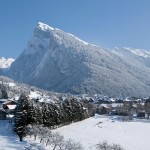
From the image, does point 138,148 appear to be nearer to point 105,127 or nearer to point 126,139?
point 126,139

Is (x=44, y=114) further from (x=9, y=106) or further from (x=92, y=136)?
(x=9, y=106)

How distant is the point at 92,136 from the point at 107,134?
24.4 feet

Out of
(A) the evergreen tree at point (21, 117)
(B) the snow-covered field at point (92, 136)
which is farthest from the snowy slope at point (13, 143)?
(A) the evergreen tree at point (21, 117)

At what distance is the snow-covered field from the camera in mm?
87875

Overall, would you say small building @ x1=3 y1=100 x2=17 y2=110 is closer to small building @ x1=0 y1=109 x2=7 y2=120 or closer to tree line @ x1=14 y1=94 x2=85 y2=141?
small building @ x1=0 y1=109 x2=7 y2=120

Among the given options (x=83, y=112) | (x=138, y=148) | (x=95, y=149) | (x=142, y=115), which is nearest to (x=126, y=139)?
(x=138, y=148)

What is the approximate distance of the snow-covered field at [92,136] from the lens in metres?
87.9

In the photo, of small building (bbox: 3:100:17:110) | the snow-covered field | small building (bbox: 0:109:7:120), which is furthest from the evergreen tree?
small building (bbox: 3:100:17:110)

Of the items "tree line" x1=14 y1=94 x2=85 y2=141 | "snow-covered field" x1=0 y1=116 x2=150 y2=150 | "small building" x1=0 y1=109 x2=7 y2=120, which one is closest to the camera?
"snow-covered field" x1=0 y1=116 x2=150 y2=150

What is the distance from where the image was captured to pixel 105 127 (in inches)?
5059

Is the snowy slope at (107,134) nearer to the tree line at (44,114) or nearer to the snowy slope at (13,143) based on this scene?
the tree line at (44,114)

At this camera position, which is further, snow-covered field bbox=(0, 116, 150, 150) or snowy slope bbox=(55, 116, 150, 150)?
snowy slope bbox=(55, 116, 150, 150)

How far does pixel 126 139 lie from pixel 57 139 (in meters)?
24.5

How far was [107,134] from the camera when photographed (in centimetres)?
11200
